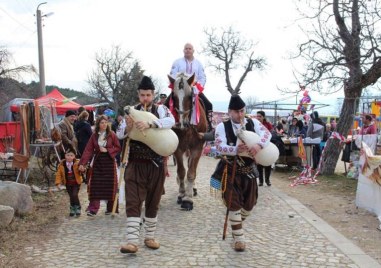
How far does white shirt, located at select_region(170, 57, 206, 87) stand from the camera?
856cm

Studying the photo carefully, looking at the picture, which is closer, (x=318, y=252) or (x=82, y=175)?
(x=318, y=252)

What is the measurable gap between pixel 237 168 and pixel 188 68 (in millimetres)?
3739

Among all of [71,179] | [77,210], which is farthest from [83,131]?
[77,210]

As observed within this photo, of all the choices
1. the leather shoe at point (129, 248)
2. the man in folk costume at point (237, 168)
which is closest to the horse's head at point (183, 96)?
the man in folk costume at point (237, 168)

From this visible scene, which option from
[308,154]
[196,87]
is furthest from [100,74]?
[196,87]

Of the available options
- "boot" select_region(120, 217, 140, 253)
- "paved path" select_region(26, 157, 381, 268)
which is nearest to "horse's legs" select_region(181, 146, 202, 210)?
"paved path" select_region(26, 157, 381, 268)

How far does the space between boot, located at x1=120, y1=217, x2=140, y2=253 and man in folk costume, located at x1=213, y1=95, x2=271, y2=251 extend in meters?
1.09

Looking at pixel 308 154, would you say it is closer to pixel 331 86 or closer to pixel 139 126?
pixel 331 86

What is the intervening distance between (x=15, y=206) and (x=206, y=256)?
3279mm

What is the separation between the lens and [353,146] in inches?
482

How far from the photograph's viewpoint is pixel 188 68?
8.59 meters

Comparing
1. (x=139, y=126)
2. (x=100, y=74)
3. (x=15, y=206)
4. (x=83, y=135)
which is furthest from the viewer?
(x=100, y=74)

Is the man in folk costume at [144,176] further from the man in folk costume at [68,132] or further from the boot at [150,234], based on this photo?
the man in folk costume at [68,132]

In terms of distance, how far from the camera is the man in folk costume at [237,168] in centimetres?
522
